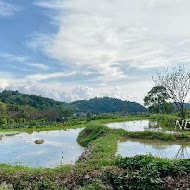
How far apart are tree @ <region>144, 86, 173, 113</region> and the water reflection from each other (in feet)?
122

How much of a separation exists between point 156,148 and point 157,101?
142 ft

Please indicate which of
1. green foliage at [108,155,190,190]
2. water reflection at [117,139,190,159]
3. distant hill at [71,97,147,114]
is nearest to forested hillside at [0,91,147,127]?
distant hill at [71,97,147,114]

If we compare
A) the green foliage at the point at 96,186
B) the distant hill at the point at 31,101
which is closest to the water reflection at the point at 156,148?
the green foliage at the point at 96,186

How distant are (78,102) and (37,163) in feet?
445

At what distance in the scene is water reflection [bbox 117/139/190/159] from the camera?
17219mm

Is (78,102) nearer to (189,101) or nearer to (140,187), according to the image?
(189,101)

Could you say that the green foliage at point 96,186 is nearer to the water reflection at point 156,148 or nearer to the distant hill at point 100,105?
the water reflection at point 156,148

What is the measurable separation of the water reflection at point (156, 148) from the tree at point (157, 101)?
37051 mm

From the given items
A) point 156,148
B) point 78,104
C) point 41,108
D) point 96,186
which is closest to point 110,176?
point 96,186

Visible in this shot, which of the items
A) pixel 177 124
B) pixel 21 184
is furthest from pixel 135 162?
pixel 177 124

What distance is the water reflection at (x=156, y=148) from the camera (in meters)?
17.2

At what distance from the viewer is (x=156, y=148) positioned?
19.5m

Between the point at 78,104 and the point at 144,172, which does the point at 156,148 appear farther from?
the point at 78,104

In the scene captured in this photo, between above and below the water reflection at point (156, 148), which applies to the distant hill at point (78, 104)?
above
